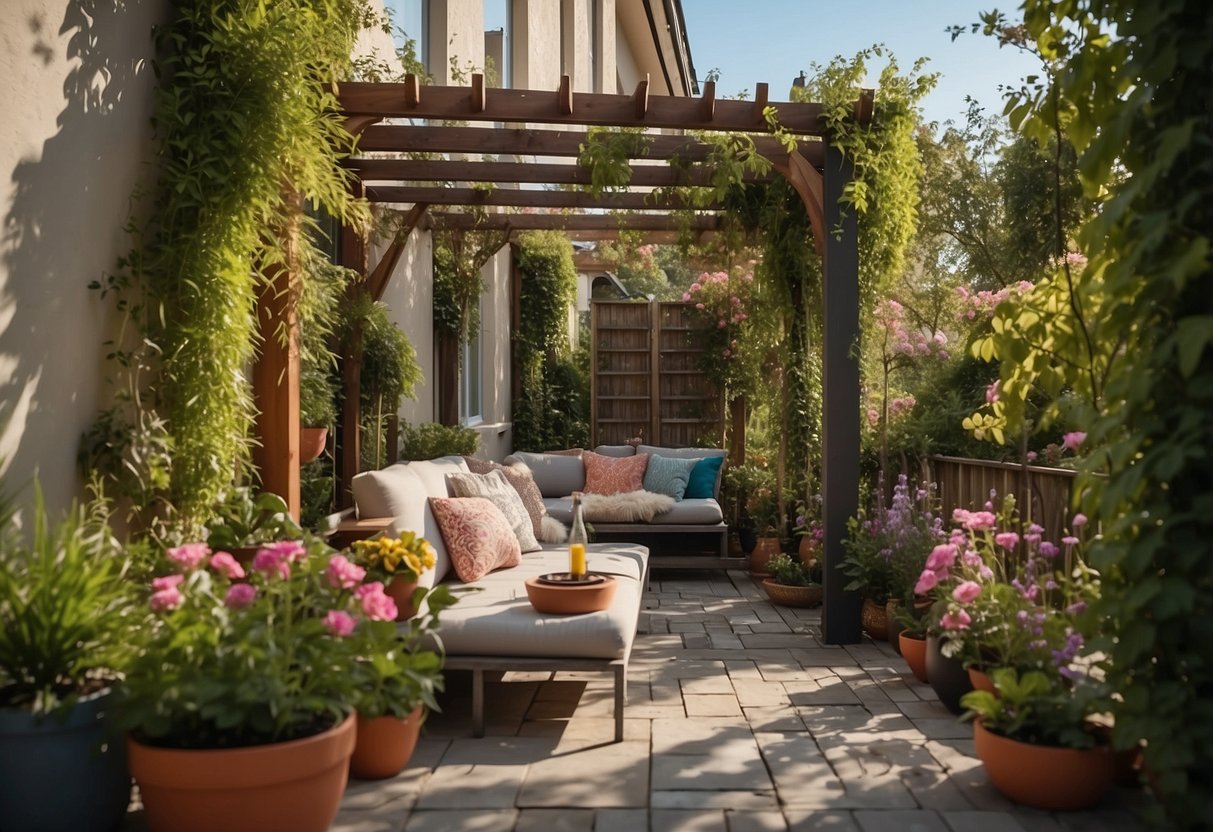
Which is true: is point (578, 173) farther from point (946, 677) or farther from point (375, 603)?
point (375, 603)

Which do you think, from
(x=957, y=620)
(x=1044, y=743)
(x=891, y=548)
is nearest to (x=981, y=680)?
(x=957, y=620)

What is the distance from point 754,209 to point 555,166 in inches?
57.9

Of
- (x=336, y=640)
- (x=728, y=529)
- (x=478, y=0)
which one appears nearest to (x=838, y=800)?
(x=336, y=640)

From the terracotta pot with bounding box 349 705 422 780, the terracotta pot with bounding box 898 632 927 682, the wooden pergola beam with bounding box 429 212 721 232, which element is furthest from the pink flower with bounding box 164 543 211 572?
the wooden pergola beam with bounding box 429 212 721 232

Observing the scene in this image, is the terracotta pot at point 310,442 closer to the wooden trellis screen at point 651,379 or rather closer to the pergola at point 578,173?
the pergola at point 578,173

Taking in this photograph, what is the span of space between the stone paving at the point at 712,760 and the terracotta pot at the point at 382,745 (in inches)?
1.8

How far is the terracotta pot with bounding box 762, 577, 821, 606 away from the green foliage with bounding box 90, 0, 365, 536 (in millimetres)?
3595

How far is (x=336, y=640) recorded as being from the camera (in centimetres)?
262

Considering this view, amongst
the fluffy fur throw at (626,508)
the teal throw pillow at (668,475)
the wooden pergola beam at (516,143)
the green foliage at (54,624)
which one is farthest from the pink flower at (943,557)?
the teal throw pillow at (668,475)

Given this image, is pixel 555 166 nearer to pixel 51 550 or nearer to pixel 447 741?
pixel 447 741

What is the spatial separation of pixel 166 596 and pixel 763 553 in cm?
522

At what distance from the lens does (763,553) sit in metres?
7.11

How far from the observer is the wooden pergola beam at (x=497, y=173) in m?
5.69

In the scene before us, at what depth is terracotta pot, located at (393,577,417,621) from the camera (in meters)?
3.52
